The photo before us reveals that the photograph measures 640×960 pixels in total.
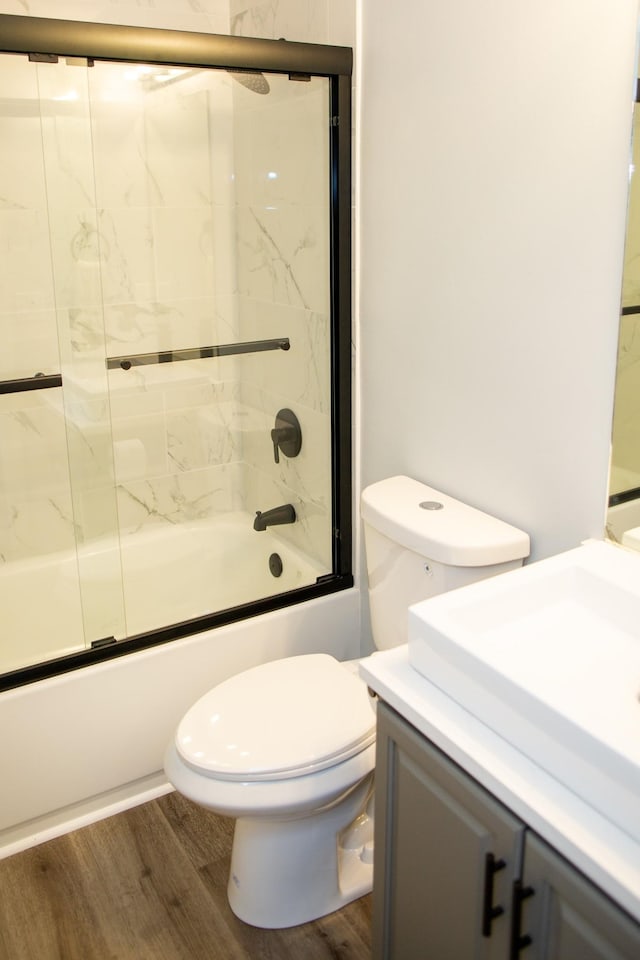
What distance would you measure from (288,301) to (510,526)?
0.99 meters

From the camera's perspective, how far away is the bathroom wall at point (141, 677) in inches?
86.1

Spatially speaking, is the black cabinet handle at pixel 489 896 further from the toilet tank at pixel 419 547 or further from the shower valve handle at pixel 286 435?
the shower valve handle at pixel 286 435

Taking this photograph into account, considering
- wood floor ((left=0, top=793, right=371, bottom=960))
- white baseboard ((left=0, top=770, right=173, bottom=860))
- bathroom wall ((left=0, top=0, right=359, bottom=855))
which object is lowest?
wood floor ((left=0, top=793, right=371, bottom=960))

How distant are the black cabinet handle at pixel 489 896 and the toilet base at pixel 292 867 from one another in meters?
0.65

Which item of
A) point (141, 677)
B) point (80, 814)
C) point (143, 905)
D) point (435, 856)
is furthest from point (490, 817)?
point (80, 814)

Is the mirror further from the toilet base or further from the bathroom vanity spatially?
the toilet base

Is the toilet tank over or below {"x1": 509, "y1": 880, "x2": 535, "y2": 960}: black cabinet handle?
over

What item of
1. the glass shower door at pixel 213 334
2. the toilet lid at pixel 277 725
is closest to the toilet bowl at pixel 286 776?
the toilet lid at pixel 277 725

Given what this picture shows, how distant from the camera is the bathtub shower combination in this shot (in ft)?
7.60

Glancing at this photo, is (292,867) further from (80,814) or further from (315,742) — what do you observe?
(80,814)

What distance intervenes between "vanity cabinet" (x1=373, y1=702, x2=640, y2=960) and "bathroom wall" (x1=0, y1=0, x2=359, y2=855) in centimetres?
94

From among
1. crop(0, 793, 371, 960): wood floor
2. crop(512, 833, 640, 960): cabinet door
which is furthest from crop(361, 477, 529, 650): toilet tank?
crop(512, 833, 640, 960): cabinet door

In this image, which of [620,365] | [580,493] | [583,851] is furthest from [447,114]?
[583,851]

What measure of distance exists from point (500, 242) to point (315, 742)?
1.10m
